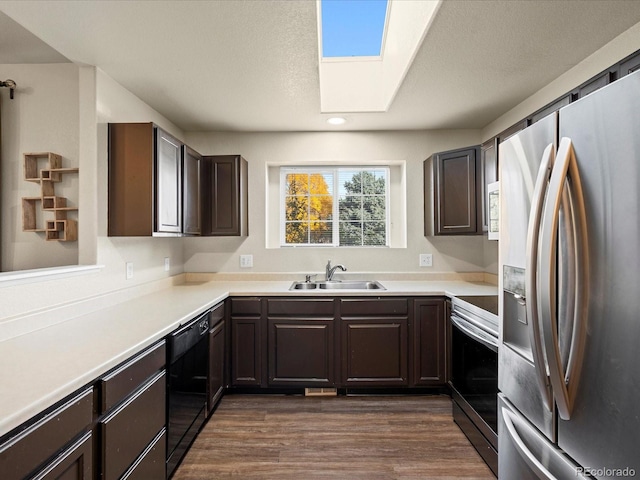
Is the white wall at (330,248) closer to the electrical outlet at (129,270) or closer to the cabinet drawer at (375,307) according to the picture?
the cabinet drawer at (375,307)

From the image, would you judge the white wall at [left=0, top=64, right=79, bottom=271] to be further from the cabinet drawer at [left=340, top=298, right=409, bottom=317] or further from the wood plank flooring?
the cabinet drawer at [left=340, top=298, right=409, bottom=317]

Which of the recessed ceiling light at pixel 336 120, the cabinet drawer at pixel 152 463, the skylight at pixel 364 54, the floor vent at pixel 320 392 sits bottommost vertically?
the floor vent at pixel 320 392

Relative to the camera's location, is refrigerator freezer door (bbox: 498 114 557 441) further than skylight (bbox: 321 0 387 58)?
No

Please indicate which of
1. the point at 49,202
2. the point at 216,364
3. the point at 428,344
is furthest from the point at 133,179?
the point at 428,344

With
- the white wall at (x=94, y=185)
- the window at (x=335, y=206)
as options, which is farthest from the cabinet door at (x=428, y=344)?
the white wall at (x=94, y=185)

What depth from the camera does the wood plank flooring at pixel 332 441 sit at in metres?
1.91

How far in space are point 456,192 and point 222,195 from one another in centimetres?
207

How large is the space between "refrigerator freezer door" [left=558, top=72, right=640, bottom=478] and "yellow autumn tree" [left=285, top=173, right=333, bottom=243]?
2.76 meters

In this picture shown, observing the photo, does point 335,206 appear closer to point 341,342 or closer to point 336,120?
point 336,120

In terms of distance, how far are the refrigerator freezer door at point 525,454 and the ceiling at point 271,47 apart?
5.76ft

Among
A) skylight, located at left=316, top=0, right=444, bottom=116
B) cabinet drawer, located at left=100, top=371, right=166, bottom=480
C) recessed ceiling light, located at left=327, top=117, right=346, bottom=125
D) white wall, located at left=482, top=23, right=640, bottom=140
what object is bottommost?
cabinet drawer, located at left=100, top=371, right=166, bottom=480

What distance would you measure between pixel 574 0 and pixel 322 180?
2.41 m

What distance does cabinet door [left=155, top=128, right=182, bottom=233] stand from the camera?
7.41 ft

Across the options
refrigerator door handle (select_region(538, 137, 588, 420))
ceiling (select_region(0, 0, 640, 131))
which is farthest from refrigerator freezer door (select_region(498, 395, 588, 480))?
ceiling (select_region(0, 0, 640, 131))
